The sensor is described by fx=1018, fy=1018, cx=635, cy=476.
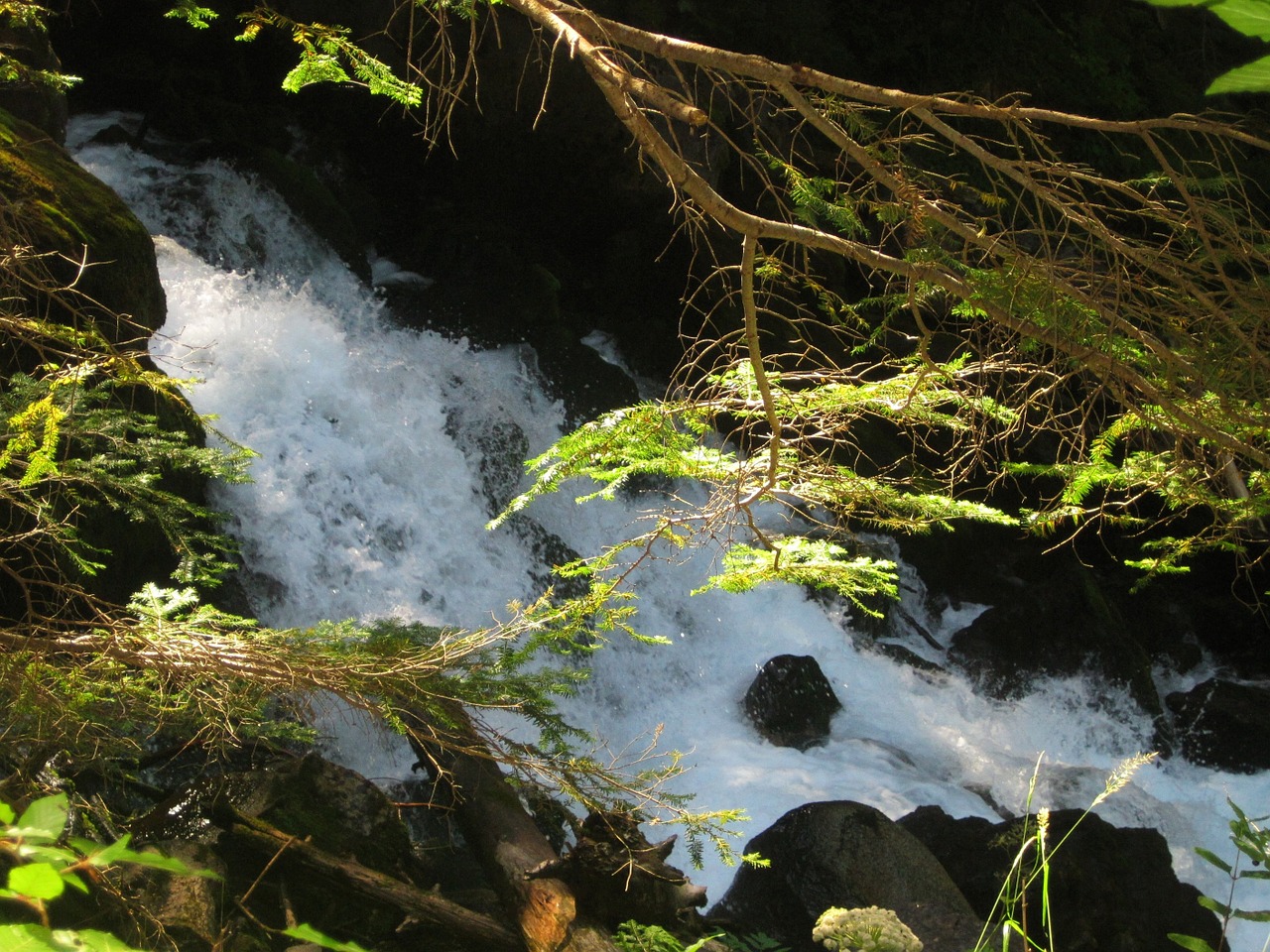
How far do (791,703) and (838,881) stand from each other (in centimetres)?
300

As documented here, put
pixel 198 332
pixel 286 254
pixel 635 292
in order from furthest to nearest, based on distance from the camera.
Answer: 1. pixel 635 292
2. pixel 286 254
3. pixel 198 332

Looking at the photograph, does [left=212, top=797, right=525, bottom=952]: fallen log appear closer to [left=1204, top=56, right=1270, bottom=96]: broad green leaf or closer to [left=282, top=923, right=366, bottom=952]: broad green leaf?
[left=282, top=923, right=366, bottom=952]: broad green leaf

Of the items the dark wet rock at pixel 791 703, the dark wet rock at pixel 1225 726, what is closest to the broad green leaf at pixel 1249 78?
the dark wet rock at pixel 791 703

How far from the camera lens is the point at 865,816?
234 inches

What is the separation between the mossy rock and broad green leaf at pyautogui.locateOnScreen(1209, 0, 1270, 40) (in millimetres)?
5791

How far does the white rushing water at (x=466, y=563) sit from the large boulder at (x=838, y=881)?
1.85ft

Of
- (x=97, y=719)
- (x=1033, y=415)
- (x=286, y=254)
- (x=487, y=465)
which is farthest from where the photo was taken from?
(x=1033, y=415)

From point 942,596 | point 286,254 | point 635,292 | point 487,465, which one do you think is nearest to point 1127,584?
point 942,596

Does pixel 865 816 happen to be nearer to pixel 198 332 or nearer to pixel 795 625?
pixel 795 625

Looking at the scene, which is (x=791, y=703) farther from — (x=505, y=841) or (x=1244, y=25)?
(x=1244, y=25)

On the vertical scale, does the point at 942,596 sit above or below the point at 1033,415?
below

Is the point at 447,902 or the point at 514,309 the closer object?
the point at 447,902

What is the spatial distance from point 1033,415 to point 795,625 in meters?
3.65

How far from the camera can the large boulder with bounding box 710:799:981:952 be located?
216 inches
